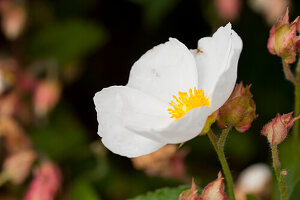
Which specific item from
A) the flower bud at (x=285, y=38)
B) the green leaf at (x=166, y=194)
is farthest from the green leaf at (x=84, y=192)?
the flower bud at (x=285, y=38)

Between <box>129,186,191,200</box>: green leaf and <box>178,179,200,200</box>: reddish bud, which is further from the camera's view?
<box>129,186,191,200</box>: green leaf

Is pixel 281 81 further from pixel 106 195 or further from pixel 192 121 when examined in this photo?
pixel 192 121

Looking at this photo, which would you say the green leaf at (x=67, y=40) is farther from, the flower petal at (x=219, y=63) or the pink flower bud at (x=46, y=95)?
the flower petal at (x=219, y=63)

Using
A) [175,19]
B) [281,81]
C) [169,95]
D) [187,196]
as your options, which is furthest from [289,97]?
[187,196]

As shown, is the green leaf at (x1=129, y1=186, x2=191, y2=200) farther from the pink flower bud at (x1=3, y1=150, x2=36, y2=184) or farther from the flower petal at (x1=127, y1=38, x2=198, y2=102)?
the pink flower bud at (x1=3, y1=150, x2=36, y2=184)

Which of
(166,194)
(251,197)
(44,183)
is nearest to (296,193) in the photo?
(251,197)

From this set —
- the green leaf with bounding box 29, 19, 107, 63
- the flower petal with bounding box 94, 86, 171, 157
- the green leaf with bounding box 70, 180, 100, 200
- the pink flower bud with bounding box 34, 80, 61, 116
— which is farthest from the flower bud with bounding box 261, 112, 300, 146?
the green leaf with bounding box 29, 19, 107, 63

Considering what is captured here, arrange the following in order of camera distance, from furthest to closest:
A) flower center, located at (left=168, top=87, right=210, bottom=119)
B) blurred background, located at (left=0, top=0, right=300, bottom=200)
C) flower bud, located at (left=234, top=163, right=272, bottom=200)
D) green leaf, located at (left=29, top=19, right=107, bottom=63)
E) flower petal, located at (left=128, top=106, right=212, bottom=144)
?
green leaf, located at (left=29, top=19, right=107, bottom=63) < blurred background, located at (left=0, top=0, right=300, bottom=200) < flower bud, located at (left=234, top=163, right=272, bottom=200) < flower center, located at (left=168, top=87, right=210, bottom=119) < flower petal, located at (left=128, top=106, right=212, bottom=144)
